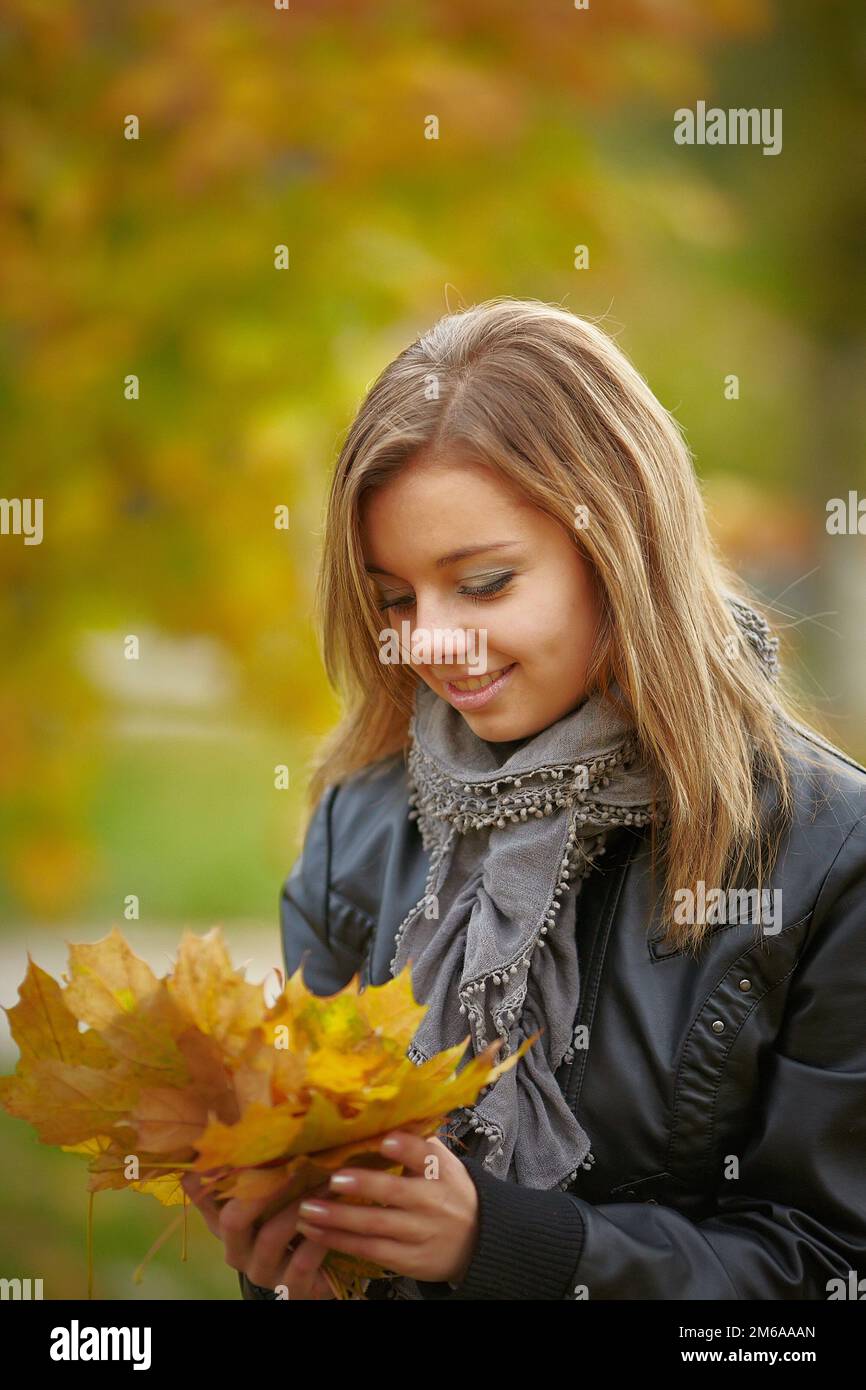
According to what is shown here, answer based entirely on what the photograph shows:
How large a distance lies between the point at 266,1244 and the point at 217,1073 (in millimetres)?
232

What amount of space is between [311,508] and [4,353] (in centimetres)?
53

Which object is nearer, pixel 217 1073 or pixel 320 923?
pixel 217 1073

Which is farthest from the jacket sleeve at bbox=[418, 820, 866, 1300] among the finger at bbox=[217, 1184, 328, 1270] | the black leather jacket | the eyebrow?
the eyebrow

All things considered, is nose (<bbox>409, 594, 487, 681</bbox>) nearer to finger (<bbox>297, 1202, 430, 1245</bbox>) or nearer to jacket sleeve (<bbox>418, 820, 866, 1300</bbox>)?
jacket sleeve (<bbox>418, 820, 866, 1300</bbox>)

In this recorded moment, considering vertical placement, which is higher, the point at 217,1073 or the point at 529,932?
the point at 529,932

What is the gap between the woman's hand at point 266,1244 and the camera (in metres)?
1.40

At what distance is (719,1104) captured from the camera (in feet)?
5.21

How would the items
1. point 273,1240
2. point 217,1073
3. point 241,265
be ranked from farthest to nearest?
1. point 241,265
2. point 273,1240
3. point 217,1073

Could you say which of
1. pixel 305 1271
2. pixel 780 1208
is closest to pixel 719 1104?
pixel 780 1208

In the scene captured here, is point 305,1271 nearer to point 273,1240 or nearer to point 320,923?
point 273,1240

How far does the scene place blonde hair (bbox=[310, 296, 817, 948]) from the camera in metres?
1.62

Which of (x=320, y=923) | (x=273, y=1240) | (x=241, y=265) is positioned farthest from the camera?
(x=241, y=265)

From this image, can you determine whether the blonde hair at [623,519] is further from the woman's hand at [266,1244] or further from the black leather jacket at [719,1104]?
the woman's hand at [266,1244]
